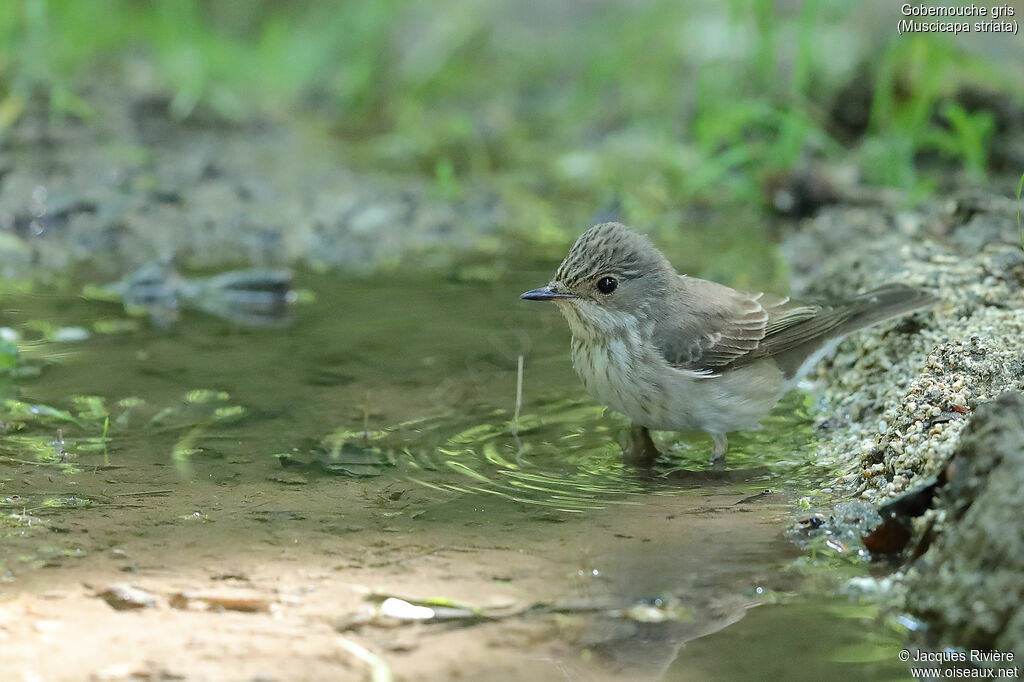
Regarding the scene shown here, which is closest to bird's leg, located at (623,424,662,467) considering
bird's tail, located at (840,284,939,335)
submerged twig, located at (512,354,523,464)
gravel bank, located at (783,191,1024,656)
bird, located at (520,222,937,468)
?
bird, located at (520,222,937,468)

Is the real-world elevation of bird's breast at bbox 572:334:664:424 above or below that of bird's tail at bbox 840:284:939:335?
below

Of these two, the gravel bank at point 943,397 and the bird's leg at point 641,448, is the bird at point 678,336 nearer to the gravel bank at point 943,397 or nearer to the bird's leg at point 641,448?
the bird's leg at point 641,448

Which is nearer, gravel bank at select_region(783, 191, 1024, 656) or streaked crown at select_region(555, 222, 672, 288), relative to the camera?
gravel bank at select_region(783, 191, 1024, 656)

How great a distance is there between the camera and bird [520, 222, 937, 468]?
5.38 metres

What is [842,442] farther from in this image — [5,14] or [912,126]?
[5,14]

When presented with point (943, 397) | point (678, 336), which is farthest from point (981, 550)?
point (678, 336)

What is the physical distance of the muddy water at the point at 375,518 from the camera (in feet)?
10.9

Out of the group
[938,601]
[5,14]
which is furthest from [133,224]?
[938,601]

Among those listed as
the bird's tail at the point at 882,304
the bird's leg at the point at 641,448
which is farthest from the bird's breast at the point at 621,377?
the bird's tail at the point at 882,304

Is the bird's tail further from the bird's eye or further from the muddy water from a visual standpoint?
the bird's eye

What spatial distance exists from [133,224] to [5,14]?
305cm

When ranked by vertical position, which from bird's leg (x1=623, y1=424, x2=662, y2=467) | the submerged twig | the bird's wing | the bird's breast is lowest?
bird's leg (x1=623, y1=424, x2=662, y2=467)

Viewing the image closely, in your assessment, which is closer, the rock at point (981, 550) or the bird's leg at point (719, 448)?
the rock at point (981, 550)

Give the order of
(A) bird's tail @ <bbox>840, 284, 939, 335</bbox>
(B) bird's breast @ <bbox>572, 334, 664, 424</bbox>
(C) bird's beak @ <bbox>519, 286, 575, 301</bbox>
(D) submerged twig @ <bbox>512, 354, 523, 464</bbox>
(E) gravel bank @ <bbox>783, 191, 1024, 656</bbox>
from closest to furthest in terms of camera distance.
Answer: (E) gravel bank @ <bbox>783, 191, 1024, 656</bbox>, (D) submerged twig @ <bbox>512, 354, 523, 464</bbox>, (B) bird's breast @ <bbox>572, 334, 664, 424</bbox>, (C) bird's beak @ <bbox>519, 286, 575, 301</bbox>, (A) bird's tail @ <bbox>840, 284, 939, 335</bbox>
